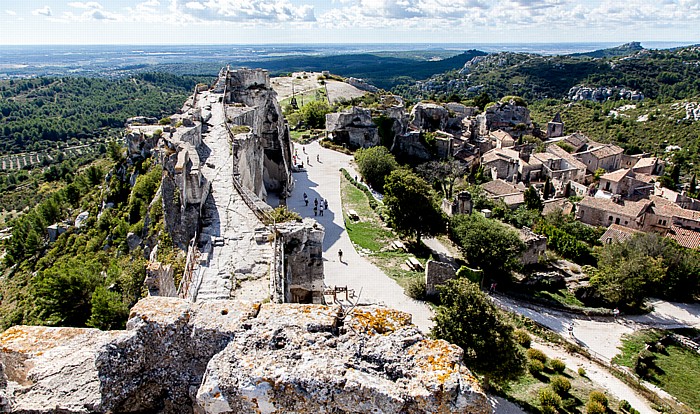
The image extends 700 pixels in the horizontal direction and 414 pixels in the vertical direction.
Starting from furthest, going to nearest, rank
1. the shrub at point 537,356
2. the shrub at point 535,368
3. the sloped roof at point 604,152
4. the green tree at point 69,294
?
the sloped roof at point 604,152 → the shrub at point 537,356 → the shrub at point 535,368 → the green tree at point 69,294

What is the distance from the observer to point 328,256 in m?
23.7

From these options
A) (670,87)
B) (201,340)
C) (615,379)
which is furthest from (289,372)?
(670,87)

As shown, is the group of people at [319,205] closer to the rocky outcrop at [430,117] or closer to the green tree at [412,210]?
the green tree at [412,210]

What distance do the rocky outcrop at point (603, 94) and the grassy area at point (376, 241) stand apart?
117417 millimetres

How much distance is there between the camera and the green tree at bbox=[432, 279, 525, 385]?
14.3 meters

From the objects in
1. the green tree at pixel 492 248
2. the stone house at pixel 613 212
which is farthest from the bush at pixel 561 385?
the stone house at pixel 613 212

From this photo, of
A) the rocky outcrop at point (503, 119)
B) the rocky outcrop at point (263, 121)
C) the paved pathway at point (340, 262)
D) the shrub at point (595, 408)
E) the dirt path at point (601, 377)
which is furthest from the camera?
the rocky outcrop at point (503, 119)

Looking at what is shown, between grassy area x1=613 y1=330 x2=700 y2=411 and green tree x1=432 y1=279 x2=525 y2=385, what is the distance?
9.22 m

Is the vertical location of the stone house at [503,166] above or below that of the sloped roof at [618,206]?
above

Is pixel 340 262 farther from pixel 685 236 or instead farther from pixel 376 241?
pixel 685 236

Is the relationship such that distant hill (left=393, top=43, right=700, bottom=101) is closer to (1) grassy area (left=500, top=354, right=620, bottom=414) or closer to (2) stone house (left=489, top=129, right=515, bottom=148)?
(2) stone house (left=489, top=129, right=515, bottom=148)

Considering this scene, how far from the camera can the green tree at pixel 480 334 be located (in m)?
14.3

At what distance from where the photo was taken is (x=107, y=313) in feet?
41.4

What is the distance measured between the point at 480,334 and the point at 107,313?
11.8 metres
